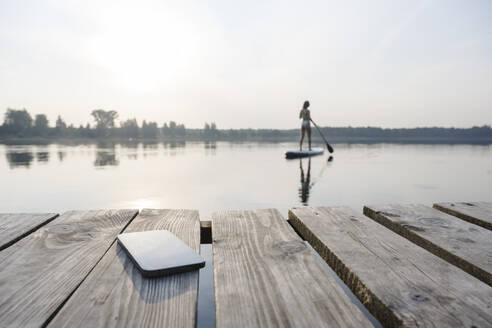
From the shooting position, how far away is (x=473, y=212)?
5.02 ft

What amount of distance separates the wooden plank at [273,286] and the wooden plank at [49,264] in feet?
1.40

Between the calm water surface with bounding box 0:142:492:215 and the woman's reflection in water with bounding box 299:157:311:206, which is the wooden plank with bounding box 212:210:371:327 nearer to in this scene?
the calm water surface with bounding box 0:142:492:215

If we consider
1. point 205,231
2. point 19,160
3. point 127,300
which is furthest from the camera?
point 19,160

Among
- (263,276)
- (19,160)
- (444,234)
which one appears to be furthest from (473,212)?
(19,160)

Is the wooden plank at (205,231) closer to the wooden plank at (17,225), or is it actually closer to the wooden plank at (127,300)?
the wooden plank at (127,300)

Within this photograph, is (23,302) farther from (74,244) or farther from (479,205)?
(479,205)

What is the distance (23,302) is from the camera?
736 mm

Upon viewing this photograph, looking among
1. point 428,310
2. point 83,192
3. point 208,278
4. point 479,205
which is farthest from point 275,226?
point 83,192

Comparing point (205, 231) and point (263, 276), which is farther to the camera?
point (205, 231)

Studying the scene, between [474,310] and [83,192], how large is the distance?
6.00 m

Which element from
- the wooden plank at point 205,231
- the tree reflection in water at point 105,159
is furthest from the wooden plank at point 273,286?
the tree reflection in water at point 105,159

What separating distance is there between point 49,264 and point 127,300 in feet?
1.32

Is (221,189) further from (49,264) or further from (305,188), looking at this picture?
(49,264)

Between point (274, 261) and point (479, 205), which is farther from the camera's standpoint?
point (479, 205)
